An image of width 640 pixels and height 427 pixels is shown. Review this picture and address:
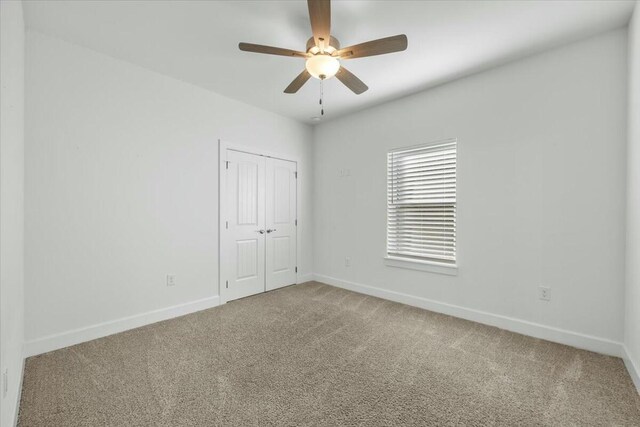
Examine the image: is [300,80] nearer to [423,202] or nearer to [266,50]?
[266,50]

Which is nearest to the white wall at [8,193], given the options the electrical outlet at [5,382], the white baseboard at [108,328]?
the electrical outlet at [5,382]

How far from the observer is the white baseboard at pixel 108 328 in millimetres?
2414

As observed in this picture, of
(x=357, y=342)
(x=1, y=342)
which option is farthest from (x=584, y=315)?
(x=1, y=342)

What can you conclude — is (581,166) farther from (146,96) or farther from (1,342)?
(146,96)

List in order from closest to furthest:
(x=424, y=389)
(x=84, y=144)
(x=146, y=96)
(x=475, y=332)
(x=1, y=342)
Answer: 1. (x=1, y=342)
2. (x=424, y=389)
3. (x=84, y=144)
4. (x=475, y=332)
5. (x=146, y=96)

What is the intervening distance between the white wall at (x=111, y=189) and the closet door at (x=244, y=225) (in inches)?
8.5

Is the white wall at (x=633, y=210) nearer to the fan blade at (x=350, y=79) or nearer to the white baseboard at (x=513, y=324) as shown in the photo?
the white baseboard at (x=513, y=324)

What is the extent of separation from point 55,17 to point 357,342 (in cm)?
374

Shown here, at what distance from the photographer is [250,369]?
220 centimetres

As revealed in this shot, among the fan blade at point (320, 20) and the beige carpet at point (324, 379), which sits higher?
the fan blade at point (320, 20)

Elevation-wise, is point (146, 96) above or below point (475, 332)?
above

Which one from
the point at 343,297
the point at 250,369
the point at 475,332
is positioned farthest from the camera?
the point at 343,297

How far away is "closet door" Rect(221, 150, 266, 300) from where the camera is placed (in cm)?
385

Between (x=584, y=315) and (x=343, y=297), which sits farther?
(x=343, y=297)
